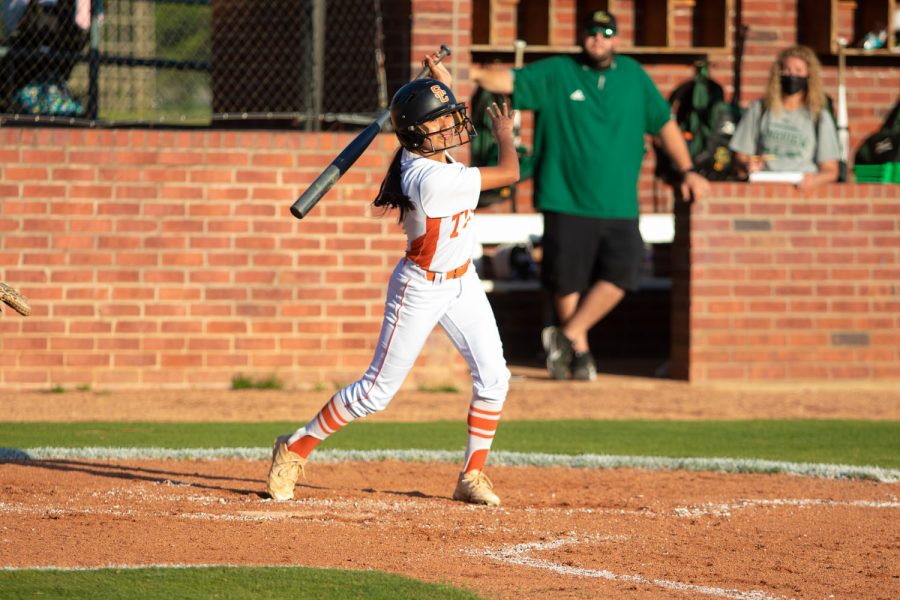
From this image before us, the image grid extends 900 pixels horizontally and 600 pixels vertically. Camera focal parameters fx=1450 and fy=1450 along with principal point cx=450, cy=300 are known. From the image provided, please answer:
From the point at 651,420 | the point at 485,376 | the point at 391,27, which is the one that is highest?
the point at 391,27

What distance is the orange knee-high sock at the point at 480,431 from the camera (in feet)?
20.1

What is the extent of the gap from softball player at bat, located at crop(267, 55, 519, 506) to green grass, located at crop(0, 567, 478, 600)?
1.45 meters

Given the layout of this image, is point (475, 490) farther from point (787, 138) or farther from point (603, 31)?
point (787, 138)

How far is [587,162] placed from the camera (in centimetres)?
1016

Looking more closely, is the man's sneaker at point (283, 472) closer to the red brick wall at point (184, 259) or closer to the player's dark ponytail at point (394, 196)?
the player's dark ponytail at point (394, 196)

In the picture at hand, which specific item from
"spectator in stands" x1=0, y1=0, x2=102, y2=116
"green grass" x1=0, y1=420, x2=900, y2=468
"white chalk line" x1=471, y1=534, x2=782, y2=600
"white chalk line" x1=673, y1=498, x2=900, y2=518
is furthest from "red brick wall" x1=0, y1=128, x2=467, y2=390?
"white chalk line" x1=471, y1=534, x2=782, y2=600

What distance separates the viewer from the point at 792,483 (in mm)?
6777

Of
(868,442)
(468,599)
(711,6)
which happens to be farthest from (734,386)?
(468,599)

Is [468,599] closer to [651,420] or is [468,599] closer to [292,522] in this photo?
[292,522]

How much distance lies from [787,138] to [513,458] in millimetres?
4472

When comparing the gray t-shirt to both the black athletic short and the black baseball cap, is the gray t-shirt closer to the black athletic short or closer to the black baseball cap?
the black athletic short

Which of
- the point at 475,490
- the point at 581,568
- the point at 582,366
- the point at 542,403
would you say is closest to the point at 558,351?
the point at 582,366

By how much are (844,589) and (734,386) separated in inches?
237

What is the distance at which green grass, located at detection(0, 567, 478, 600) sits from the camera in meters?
4.20
